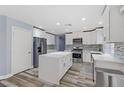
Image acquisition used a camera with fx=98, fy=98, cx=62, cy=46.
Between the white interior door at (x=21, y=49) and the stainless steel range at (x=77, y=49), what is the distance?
9.74 ft

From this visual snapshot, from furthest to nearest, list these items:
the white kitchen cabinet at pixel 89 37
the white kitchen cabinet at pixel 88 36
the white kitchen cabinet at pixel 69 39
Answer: the white kitchen cabinet at pixel 69 39, the white kitchen cabinet at pixel 89 37, the white kitchen cabinet at pixel 88 36

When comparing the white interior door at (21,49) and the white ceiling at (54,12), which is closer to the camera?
the white ceiling at (54,12)

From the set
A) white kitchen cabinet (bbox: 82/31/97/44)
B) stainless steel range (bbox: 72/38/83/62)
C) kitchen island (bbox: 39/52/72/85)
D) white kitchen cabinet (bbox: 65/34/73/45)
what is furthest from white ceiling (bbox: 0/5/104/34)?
white kitchen cabinet (bbox: 65/34/73/45)

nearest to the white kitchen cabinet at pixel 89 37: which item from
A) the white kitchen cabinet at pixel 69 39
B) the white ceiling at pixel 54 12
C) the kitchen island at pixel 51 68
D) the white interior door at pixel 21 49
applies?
the white kitchen cabinet at pixel 69 39

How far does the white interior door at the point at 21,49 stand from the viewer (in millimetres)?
3793

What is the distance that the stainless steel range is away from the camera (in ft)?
20.8

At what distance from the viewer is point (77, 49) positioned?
22.1 ft

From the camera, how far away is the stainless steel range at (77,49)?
20.8 feet

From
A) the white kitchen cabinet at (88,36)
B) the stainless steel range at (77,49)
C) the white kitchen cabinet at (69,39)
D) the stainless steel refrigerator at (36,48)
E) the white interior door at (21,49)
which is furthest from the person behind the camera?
the white kitchen cabinet at (69,39)

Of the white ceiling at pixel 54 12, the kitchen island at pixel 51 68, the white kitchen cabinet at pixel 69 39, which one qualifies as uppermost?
the white ceiling at pixel 54 12

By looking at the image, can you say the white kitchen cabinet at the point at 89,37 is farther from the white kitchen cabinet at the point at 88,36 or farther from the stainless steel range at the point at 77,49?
the stainless steel range at the point at 77,49

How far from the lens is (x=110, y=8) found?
7.35 ft

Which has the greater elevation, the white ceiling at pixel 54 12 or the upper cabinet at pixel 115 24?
the white ceiling at pixel 54 12
